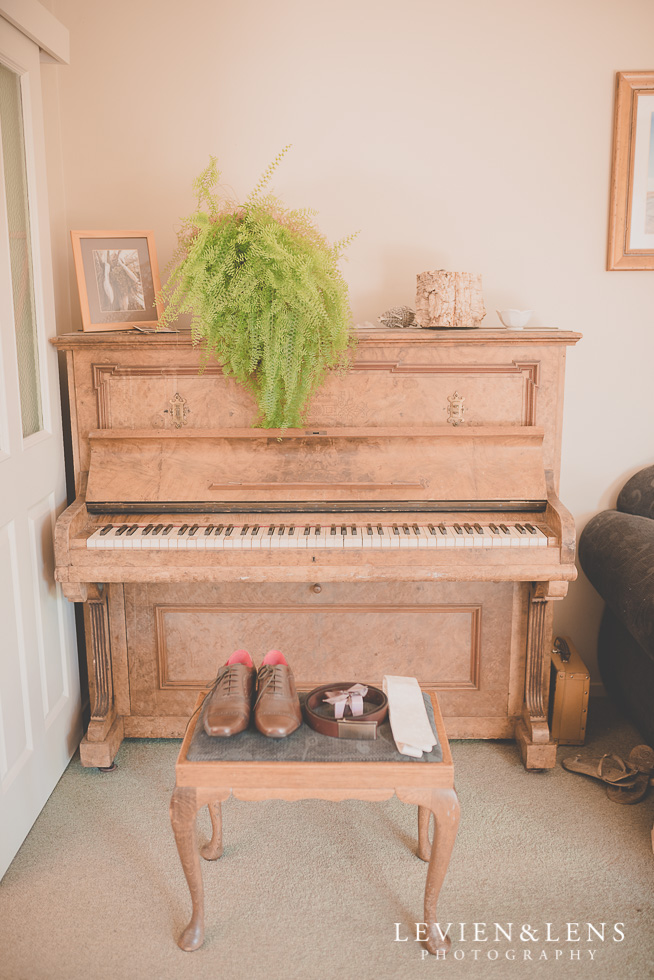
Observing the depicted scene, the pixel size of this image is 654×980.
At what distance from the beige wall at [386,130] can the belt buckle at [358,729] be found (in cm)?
186

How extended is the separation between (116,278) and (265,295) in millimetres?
683

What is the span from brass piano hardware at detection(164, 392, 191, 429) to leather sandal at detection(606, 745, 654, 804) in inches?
74.1

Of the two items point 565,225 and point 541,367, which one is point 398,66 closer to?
point 565,225

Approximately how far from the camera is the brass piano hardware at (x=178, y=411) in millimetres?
2740

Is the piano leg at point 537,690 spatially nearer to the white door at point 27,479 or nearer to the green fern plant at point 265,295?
the green fern plant at point 265,295

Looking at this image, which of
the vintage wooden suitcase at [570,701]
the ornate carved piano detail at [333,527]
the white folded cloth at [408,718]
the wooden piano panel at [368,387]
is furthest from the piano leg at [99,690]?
the vintage wooden suitcase at [570,701]

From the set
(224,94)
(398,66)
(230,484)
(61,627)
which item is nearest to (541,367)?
(230,484)

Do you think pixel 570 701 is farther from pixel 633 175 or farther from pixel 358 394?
pixel 633 175

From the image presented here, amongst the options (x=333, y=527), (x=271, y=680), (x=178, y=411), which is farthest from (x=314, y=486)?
(x=271, y=680)

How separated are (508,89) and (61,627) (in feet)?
8.49

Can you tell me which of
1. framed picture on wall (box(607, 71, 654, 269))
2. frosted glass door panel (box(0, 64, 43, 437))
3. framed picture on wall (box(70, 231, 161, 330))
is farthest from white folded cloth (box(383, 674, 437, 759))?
framed picture on wall (box(607, 71, 654, 269))

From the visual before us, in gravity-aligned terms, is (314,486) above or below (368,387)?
below

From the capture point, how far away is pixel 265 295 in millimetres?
2496

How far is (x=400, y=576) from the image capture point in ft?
8.22
